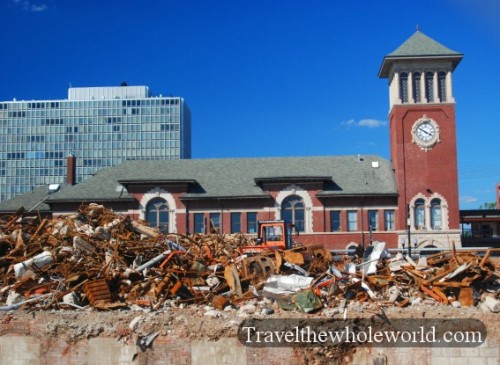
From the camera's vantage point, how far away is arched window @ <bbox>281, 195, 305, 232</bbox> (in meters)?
42.4

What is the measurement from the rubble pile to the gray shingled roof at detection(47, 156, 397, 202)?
902 inches

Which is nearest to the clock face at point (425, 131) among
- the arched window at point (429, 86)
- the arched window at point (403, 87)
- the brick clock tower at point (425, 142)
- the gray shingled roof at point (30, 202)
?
the brick clock tower at point (425, 142)

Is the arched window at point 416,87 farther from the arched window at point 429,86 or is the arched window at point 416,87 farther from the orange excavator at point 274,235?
the orange excavator at point 274,235

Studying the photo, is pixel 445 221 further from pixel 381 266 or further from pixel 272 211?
pixel 381 266

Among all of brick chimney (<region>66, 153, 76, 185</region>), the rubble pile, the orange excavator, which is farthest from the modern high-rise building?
the rubble pile

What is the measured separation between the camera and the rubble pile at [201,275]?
16.3m

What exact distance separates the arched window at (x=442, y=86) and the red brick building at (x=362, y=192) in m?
0.07

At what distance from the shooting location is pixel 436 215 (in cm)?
4188

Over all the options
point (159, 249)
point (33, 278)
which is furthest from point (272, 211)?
point (33, 278)

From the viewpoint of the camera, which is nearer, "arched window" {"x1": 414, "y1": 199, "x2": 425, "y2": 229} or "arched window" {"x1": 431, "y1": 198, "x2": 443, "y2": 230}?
"arched window" {"x1": 431, "y1": 198, "x2": 443, "y2": 230}

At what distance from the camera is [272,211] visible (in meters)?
42.4

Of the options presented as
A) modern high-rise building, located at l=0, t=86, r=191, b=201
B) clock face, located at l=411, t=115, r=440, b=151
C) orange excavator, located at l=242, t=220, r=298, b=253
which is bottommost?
orange excavator, located at l=242, t=220, r=298, b=253

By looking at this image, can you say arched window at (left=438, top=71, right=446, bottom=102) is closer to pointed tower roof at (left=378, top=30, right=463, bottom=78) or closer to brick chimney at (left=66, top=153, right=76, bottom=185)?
pointed tower roof at (left=378, top=30, right=463, bottom=78)

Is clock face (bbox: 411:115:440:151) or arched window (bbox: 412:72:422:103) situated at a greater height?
arched window (bbox: 412:72:422:103)
